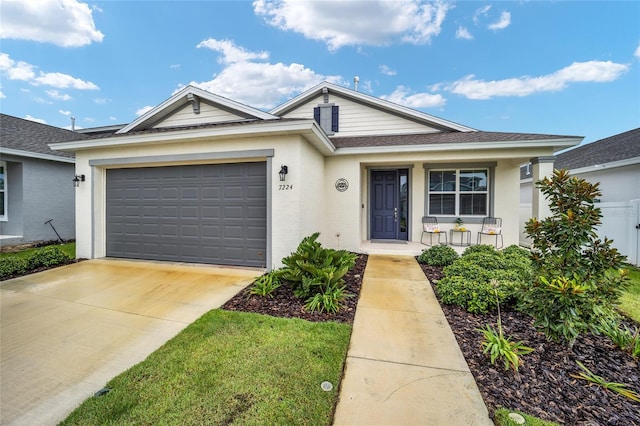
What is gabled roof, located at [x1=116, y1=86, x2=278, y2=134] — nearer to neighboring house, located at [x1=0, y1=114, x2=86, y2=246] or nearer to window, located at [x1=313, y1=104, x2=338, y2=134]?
window, located at [x1=313, y1=104, x2=338, y2=134]

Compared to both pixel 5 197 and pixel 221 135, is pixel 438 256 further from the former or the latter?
pixel 5 197

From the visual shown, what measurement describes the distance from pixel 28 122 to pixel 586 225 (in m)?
17.9

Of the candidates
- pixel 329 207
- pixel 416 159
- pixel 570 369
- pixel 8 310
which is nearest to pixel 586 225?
pixel 570 369

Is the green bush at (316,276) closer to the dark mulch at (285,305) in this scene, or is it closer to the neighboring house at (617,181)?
the dark mulch at (285,305)

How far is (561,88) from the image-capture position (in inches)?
524

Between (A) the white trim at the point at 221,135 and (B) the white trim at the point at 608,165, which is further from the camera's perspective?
(B) the white trim at the point at 608,165

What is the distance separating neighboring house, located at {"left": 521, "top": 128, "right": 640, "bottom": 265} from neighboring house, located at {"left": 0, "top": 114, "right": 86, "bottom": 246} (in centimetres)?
1632

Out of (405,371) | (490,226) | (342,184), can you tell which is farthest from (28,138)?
(490,226)

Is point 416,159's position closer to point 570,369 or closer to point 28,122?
point 570,369

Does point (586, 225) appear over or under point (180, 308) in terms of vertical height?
over

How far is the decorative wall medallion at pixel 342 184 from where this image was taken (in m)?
7.71

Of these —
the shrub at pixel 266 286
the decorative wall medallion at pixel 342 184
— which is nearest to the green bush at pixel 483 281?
the shrub at pixel 266 286

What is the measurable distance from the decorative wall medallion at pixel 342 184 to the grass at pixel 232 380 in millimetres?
4889

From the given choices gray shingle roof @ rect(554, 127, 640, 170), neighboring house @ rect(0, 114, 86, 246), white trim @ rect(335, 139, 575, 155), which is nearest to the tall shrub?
white trim @ rect(335, 139, 575, 155)
